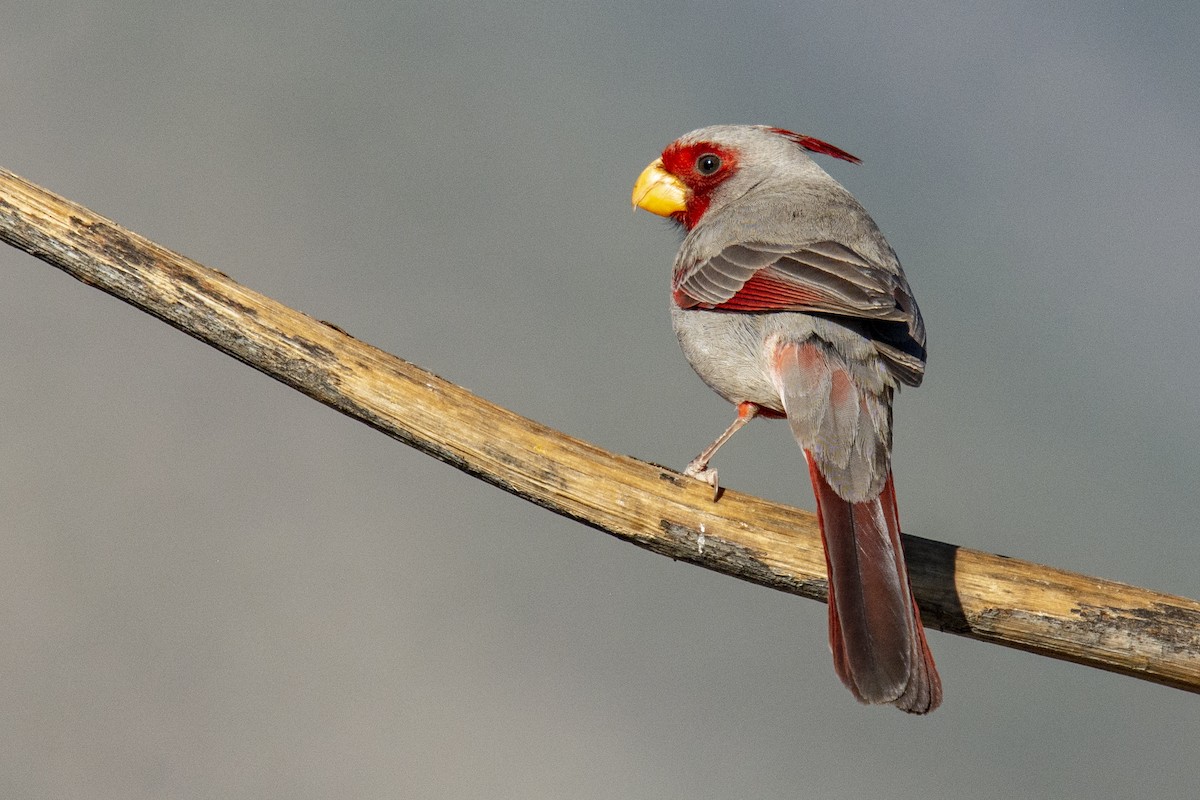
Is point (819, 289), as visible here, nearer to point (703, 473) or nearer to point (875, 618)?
point (703, 473)

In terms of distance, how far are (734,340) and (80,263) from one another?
181cm

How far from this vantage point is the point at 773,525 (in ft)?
10.1

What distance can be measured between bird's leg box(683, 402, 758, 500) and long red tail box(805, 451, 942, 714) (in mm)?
382

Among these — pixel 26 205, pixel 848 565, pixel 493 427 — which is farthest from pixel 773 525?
pixel 26 205

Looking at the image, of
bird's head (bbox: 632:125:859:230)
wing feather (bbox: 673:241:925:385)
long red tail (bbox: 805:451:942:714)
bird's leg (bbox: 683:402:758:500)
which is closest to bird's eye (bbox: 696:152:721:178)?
bird's head (bbox: 632:125:859:230)

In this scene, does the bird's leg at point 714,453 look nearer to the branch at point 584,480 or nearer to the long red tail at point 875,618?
the branch at point 584,480

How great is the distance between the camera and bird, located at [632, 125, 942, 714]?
2.71 m

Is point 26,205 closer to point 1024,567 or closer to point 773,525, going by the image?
point 773,525

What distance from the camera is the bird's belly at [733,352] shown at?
10.9 feet

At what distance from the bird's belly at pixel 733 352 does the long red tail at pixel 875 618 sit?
23.8 inches

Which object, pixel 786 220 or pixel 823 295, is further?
pixel 786 220

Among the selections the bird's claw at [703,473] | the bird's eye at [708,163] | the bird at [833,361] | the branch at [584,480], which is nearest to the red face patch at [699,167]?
the bird's eye at [708,163]

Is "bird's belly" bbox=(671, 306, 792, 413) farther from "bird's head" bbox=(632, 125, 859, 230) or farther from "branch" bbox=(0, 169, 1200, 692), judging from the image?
"bird's head" bbox=(632, 125, 859, 230)

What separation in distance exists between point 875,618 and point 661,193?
2293 millimetres
